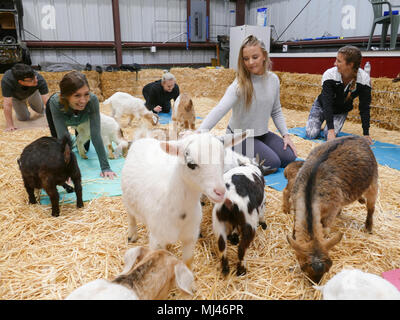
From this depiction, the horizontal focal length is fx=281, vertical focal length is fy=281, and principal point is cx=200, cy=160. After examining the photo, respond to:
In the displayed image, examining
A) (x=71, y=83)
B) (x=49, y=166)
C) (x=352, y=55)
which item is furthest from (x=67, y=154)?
(x=352, y=55)

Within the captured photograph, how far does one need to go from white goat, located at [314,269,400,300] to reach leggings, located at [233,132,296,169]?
256cm

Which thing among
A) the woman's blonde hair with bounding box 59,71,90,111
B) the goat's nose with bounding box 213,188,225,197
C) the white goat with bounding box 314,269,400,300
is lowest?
the white goat with bounding box 314,269,400,300

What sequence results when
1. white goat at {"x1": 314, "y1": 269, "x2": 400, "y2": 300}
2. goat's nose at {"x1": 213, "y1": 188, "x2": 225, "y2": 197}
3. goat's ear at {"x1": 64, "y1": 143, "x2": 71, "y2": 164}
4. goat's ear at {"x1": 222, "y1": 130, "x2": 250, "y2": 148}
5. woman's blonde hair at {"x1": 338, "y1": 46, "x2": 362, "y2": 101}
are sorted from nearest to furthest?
1. white goat at {"x1": 314, "y1": 269, "x2": 400, "y2": 300}
2. goat's nose at {"x1": 213, "y1": 188, "x2": 225, "y2": 197}
3. goat's ear at {"x1": 222, "y1": 130, "x2": 250, "y2": 148}
4. goat's ear at {"x1": 64, "y1": 143, "x2": 71, "y2": 164}
5. woman's blonde hair at {"x1": 338, "y1": 46, "x2": 362, "y2": 101}

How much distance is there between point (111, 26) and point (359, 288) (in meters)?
13.5

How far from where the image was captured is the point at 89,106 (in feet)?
12.6

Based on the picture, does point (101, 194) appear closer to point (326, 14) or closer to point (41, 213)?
point (41, 213)

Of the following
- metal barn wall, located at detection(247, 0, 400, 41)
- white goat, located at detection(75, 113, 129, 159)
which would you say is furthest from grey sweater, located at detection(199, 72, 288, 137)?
metal barn wall, located at detection(247, 0, 400, 41)

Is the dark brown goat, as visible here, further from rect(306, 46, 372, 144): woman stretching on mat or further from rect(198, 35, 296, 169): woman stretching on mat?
rect(306, 46, 372, 144): woman stretching on mat

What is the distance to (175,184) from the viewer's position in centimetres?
185

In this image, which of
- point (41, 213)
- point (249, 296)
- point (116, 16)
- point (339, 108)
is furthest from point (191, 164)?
point (116, 16)

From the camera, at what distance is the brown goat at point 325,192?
196cm

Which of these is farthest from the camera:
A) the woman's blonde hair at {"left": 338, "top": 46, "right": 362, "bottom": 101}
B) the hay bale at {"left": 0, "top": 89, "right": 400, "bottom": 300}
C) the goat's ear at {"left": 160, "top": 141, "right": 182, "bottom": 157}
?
the woman's blonde hair at {"left": 338, "top": 46, "right": 362, "bottom": 101}

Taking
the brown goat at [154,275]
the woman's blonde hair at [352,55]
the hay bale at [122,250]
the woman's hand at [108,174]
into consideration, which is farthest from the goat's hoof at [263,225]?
the woman's blonde hair at [352,55]

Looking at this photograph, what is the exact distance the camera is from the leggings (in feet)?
13.1
